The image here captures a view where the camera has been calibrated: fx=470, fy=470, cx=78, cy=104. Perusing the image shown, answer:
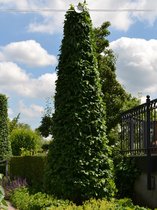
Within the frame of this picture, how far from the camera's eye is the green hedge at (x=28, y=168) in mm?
14938

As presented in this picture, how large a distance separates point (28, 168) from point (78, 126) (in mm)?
8457

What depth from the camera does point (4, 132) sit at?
64.6 ft

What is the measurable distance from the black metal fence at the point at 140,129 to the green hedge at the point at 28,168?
427 cm

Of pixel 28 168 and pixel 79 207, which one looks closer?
pixel 79 207

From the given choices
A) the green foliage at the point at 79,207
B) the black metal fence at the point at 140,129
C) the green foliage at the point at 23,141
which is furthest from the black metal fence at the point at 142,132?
the green foliage at the point at 23,141

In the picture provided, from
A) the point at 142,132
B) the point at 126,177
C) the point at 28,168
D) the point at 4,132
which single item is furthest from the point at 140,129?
the point at 4,132

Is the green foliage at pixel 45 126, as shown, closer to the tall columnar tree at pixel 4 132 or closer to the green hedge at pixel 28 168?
the tall columnar tree at pixel 4 132

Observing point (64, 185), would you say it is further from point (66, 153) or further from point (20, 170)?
point (20, 170)

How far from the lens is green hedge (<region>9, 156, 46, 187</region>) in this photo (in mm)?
14938

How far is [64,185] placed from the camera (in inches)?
312

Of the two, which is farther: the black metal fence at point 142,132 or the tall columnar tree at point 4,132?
the tall columnar tree at point 4,132

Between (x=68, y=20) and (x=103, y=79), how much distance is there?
12.1 meters

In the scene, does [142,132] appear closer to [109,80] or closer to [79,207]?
[79,207]

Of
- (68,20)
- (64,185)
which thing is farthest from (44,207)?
(68,20)
